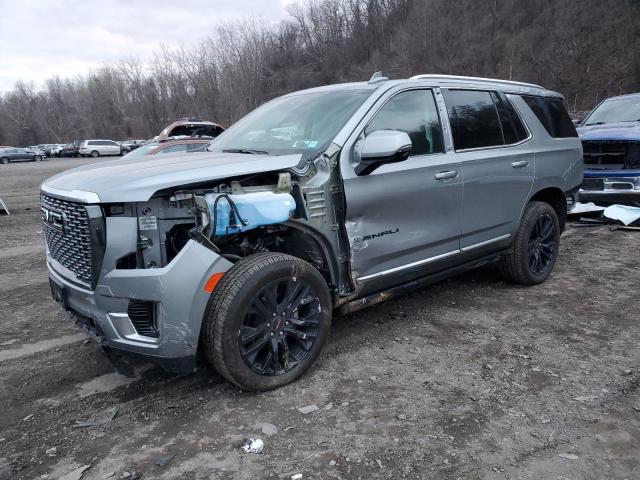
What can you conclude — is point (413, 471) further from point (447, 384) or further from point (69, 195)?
point (69, 195)

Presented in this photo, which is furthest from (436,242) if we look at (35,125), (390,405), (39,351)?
(35,125)

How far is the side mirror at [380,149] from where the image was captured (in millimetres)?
3146

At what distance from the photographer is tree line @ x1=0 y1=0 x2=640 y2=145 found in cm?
3722

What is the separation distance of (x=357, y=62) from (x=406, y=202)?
71.6m

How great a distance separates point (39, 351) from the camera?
3.81m

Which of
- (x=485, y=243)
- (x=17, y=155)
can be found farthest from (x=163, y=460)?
(x=17, y=155)

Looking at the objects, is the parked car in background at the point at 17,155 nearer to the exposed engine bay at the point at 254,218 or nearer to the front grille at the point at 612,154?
the front grille at the point at 612,154

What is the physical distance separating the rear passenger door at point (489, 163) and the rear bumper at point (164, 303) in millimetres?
2303

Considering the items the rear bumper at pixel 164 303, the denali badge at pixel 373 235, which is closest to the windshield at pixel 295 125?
the denali badge at pixel 373 235

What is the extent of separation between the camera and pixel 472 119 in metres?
4.21

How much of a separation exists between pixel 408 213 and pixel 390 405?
1392 mm

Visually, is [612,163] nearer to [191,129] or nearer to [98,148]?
[191,129]

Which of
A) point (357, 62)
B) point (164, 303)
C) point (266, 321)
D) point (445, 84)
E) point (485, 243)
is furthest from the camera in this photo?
point (357, 62)

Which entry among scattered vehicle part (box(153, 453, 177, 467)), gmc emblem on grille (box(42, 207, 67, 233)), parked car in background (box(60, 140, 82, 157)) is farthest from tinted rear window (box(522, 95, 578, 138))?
parked car in background (box(60, 140, 82, 157))
